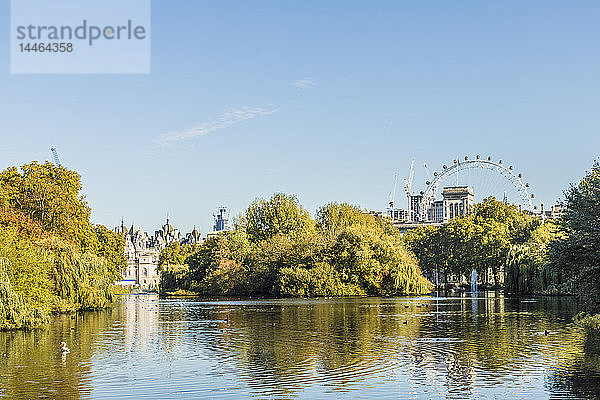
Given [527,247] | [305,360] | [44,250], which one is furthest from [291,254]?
[305,360]

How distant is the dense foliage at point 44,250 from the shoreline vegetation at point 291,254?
0.09m

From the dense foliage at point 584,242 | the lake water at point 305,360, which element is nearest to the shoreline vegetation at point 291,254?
the dense foliage at point 584,242

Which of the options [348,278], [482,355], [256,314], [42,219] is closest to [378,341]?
[482,355]

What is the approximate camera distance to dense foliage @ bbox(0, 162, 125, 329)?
120ft

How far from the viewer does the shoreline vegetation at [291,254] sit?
35.7 metres

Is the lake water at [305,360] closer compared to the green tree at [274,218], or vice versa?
the lake water at [305,360]

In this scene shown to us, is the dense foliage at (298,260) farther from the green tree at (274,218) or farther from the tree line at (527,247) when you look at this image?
the tree line at (527,247)

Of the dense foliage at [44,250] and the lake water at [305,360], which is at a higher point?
the dense foliage at [44,250]

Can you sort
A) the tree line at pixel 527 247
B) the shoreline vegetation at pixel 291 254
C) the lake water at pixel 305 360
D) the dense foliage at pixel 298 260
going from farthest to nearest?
the dense foliage at pixel 298 260
the shoreline vegetation at pixel 291 254
the tree line at pixel 527 247
the lake water at pixel 305 360

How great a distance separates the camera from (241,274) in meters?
89.2

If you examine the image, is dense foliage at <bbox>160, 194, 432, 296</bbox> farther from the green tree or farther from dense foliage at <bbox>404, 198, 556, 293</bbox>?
dense foliage at <bbox>404, 198, 556, 293</bbox>

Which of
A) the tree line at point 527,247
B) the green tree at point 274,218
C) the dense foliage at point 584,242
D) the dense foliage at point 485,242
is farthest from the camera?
the green tree at point 274,218

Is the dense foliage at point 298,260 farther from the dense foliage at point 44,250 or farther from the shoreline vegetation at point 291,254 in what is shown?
the dense foliage at point 44,250

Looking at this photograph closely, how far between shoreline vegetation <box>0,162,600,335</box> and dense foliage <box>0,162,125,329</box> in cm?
9
